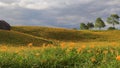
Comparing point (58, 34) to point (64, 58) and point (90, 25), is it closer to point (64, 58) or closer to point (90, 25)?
point (64, 58)

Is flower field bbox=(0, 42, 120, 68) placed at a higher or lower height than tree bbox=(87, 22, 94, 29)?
higher

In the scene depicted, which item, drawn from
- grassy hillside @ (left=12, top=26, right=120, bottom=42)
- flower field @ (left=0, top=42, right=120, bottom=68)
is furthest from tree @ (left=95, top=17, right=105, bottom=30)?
flower field @ (left=0, top=42, right=120, bottom=68)

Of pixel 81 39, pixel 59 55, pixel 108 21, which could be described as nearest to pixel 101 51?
pixel 59 55

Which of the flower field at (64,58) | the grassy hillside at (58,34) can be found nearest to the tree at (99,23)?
the grassy hillside at (58,34)

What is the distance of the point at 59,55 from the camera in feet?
45.0

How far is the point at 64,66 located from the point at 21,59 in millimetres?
1576

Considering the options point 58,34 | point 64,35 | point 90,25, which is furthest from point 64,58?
point 90,25

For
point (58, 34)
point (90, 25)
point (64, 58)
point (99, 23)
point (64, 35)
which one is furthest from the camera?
point (90, 25)

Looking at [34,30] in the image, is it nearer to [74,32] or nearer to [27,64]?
[74,32]

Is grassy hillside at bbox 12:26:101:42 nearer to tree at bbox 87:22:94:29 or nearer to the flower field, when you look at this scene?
the flower field

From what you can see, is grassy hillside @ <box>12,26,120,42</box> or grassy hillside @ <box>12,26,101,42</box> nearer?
grassy hillside @ <box>12,26,120,42</box>

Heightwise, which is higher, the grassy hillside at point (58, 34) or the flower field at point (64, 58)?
the flower field at point (64, 58)

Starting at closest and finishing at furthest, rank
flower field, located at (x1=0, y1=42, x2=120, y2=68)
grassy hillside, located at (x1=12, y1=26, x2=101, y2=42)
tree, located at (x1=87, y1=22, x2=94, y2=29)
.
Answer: flower field, located at (x1=0, y1=42, x2=120, y2=68)
grassy hillside, located at (x1=12, y1=26, x2=101, y2=42)
tree, located at (x1=87, y1=22, x2=94, y2=29)

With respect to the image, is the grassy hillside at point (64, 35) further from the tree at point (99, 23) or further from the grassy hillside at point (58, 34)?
the tree at point (99, 23)
